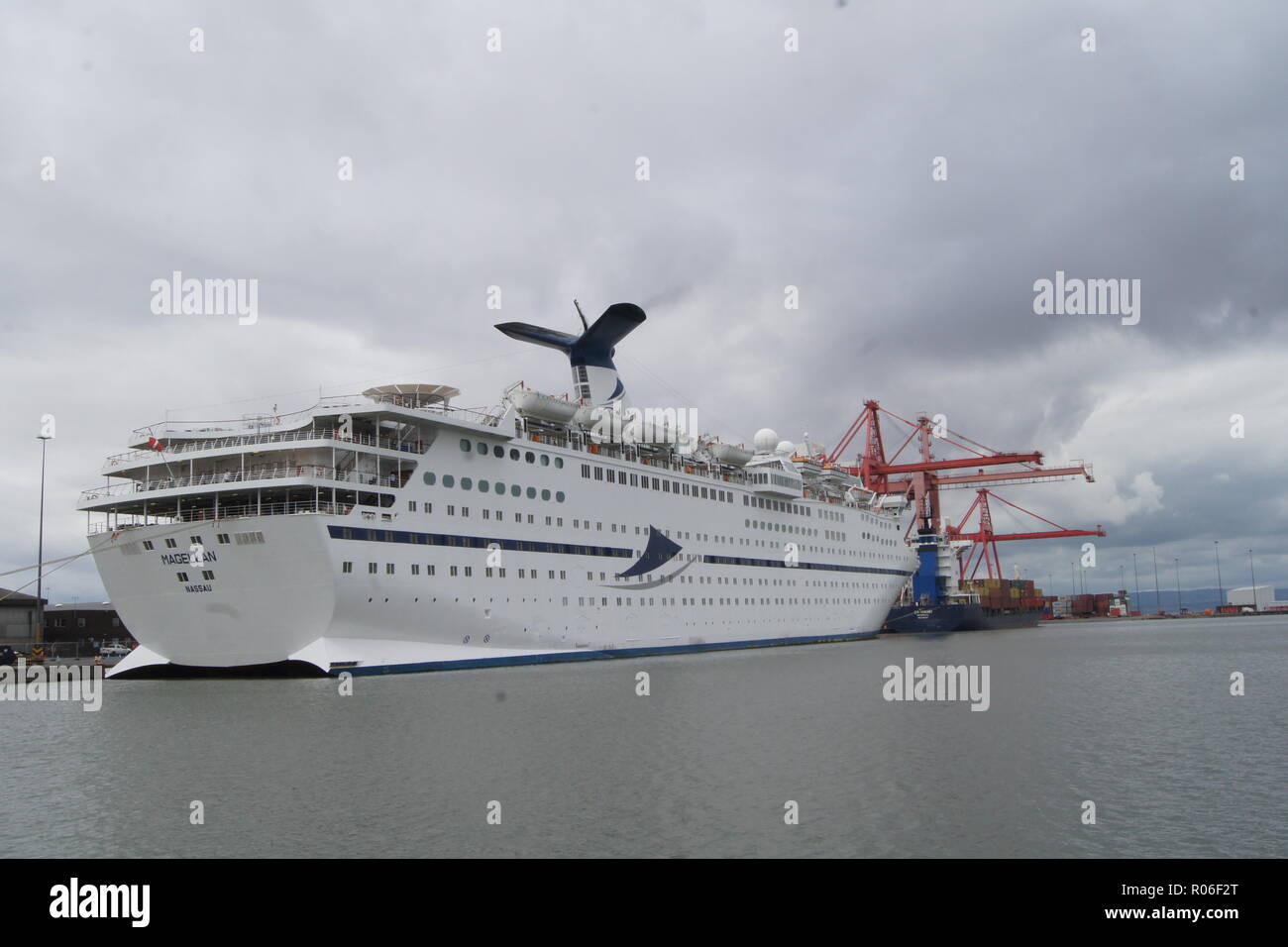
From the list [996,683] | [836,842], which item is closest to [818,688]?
[996,683]

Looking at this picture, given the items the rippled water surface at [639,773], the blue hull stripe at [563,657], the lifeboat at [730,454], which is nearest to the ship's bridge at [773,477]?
the lifeboat at [730,454]

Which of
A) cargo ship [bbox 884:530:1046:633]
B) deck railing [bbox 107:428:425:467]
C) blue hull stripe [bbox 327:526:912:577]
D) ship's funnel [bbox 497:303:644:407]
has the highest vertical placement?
ship's funnel [bbox 497:303:644:407]

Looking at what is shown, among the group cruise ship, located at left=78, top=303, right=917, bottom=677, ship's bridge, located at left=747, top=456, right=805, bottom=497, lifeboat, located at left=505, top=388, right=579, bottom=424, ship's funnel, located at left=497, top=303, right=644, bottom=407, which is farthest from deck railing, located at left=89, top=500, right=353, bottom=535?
ship's bridge, located at left=747, top=456, right=805, bottom=497

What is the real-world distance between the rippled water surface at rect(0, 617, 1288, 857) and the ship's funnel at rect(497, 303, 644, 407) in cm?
2306

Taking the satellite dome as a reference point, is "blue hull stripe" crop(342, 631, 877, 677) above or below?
below

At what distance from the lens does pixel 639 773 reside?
15.9m

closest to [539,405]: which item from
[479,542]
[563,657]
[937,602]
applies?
[479,542]

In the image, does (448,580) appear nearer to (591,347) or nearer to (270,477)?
(270,477)

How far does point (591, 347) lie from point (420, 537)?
19104mm

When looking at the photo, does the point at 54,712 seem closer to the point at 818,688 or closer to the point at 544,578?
the point at 544,578

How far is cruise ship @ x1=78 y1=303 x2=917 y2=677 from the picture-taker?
1187 inches

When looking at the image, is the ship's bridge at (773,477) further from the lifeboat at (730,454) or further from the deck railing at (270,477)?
the deck railing at (270,477)

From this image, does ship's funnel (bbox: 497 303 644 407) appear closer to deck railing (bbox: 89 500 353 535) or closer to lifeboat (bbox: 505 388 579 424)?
lifeboat (bbox: 505 388 579 424)

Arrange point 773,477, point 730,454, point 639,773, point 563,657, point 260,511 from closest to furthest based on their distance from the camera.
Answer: point 639,773
point 260,511
point 563,657
point 730,454
point 773,477
